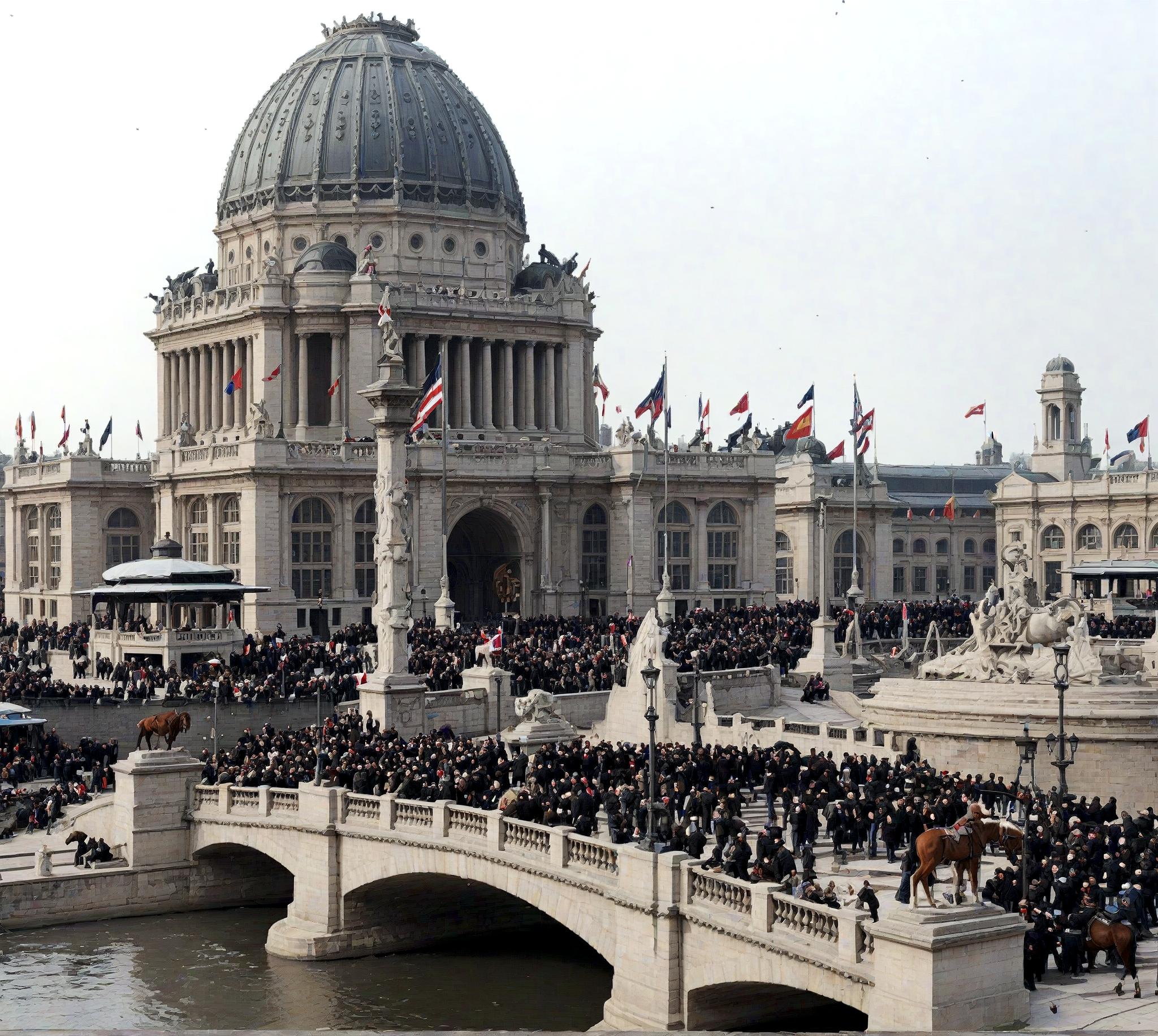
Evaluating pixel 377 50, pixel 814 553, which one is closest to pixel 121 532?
pixel 377 50

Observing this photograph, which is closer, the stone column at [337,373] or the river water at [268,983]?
the river water at [268,983]

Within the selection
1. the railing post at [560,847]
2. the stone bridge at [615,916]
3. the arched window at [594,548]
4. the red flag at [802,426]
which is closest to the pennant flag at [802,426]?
the red flag at [802,426]

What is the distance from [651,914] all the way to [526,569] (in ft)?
199

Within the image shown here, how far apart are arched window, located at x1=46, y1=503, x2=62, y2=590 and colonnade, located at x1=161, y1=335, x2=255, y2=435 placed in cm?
777

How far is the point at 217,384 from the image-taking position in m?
101

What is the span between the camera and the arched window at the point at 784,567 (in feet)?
369

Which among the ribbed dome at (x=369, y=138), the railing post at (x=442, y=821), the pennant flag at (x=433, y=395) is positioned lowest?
the railing post at (x=442, y=821)

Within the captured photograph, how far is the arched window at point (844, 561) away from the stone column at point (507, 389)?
22304 mm

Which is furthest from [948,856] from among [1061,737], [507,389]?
[507,389]

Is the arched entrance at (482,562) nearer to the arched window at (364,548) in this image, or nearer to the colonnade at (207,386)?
the arched window at (364,548)

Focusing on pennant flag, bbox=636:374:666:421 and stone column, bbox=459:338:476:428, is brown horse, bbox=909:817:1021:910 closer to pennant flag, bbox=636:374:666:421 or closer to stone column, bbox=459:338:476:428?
pennant flag, bbox=636:374:666:421

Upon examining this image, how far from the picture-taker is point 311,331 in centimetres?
9569

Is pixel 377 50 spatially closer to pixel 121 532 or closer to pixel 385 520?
pixel 121 532

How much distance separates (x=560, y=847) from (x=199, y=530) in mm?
57818
